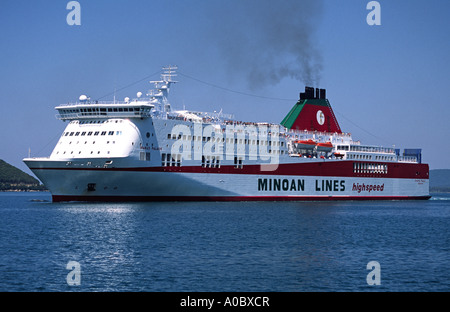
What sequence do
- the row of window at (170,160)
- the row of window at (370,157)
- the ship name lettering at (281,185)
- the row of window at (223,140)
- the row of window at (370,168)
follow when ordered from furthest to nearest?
the row of window at (370,168)
the row of window at (370,157)
the ship name lettering at (281,185)
the row of window at (223,140)
the row of window at (170,160)

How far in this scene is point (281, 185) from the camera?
62812mm

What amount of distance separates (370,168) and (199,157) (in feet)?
91.3

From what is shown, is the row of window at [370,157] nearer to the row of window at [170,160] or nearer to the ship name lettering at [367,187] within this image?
the ship name lettering at [367,187]

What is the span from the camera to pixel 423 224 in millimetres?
41750

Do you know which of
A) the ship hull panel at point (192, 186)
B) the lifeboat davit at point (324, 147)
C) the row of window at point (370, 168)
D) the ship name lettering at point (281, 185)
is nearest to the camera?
the ship hull panel at point (192, 186)

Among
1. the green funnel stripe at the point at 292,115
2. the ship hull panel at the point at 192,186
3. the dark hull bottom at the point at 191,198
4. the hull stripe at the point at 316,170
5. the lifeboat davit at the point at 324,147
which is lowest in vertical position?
the dark hull bottom at the point at 191,198

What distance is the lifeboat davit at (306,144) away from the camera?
6650cm

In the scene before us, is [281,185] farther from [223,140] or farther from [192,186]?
[192,186]

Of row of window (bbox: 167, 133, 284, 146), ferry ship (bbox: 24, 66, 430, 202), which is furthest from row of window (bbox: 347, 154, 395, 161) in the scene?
row of window (bbox: 167, 133, 284, 146)

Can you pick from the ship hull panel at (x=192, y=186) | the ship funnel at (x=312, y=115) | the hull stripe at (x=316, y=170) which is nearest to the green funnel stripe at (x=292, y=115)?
the ship funnel at (x=312, y=115)

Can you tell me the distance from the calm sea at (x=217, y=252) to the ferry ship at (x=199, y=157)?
6.31 meters
